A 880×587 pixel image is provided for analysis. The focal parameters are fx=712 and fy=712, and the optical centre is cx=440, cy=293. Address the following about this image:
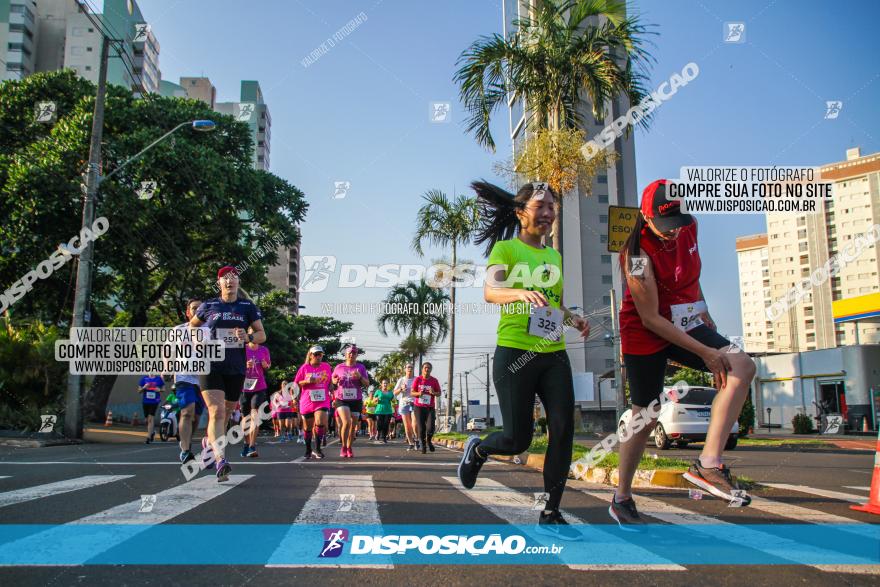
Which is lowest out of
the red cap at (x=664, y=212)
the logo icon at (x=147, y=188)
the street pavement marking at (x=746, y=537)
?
the street pavement marking at (x=746, y=537)

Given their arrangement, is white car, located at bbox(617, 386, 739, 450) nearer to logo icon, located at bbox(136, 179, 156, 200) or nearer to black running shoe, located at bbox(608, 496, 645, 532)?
black running shoe, located at bbox(608, 496, 645, 532)

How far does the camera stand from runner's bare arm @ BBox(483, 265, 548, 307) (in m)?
4.00

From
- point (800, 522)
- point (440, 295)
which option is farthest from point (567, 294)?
point (800, 522)

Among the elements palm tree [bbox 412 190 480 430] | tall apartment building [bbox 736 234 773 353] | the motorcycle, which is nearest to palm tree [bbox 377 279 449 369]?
palm tree [bbox 412 190 480 430]

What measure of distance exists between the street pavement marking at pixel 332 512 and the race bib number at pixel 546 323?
5.19ft

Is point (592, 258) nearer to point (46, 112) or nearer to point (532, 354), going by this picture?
point (46, 112)

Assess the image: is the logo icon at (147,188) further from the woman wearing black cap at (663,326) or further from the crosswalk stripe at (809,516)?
the woman wearing black cap at (663,326)

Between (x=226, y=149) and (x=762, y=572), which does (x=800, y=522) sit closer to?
(x=762, y=572)

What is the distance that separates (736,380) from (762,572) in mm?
1063

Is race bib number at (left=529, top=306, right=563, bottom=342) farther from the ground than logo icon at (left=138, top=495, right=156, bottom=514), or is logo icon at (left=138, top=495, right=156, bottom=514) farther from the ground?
race bib number at (left=529, top=306, right=563, bottom=342)

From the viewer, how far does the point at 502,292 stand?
4.28m

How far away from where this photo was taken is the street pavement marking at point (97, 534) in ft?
11.4

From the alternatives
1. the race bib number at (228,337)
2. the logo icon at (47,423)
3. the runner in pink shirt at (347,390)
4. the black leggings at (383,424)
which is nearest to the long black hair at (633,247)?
the race bib number at (228,337)

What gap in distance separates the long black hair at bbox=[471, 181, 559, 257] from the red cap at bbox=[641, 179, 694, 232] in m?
0.74
